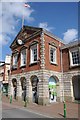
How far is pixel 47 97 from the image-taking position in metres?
19.3

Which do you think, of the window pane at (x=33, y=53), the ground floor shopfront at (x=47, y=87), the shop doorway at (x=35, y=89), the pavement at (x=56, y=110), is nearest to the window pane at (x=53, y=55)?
the ground floor shopfront at (x=47, y=87)

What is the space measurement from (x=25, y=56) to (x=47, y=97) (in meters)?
7.15

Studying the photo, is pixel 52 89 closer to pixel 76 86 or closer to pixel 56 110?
pixel 76 86

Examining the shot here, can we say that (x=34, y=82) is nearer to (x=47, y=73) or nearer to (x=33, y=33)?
(x=47, y=73)

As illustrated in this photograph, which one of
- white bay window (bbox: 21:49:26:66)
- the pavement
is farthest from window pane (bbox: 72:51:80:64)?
white bay window (bbox: 21:49:26:66)

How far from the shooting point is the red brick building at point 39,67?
19859 millimetres

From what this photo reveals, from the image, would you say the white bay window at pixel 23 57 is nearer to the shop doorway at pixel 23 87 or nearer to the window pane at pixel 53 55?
the shop doorway at pixel 23 87

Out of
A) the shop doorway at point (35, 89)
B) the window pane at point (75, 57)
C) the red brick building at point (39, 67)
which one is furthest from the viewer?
the window pane at point (75, 57)

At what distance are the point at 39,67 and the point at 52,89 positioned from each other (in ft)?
11.1

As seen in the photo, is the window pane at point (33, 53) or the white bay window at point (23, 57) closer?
the window pane at point (33, 53)

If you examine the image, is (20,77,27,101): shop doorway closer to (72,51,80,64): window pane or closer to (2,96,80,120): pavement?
(2,96,80,120): pavement

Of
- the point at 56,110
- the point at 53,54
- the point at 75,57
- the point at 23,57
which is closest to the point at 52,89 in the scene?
the point at 53,54

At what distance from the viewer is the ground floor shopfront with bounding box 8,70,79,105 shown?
19422 mm

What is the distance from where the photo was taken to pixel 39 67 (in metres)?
20.2
